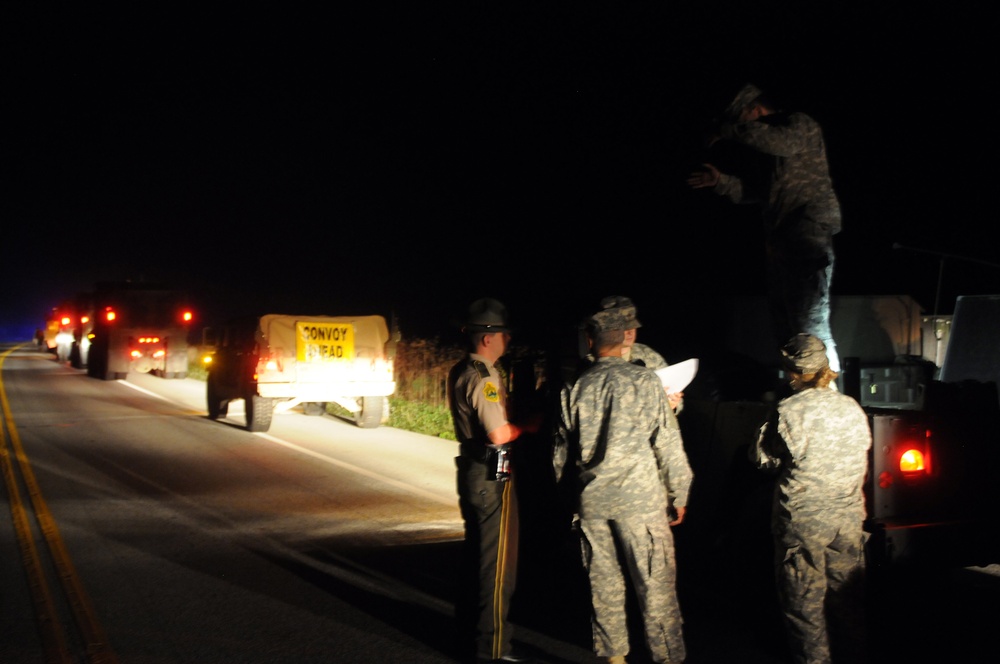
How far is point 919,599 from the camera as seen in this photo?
5949mm

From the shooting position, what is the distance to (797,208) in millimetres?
5934

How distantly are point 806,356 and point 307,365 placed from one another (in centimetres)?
1209

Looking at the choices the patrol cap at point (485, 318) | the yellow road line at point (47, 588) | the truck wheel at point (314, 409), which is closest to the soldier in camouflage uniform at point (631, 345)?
the patrol cap at point (485, 318)

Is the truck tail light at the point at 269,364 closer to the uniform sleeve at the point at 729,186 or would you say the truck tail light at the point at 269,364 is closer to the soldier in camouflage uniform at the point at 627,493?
the uniform sleeve at the point at 729,186

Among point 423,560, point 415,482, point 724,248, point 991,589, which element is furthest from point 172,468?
point 724,248

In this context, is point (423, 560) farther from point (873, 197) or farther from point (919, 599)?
point (873, 197)

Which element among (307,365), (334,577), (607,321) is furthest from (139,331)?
(607,321)

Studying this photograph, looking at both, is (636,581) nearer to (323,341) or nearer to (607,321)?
(607,321)

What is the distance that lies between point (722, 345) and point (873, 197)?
59.9 ft

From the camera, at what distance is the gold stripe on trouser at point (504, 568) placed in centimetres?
499

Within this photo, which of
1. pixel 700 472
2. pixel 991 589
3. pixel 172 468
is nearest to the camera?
pixel 700 472

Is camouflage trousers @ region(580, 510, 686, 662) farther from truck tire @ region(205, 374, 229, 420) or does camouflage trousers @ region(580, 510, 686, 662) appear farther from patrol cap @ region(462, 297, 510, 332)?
truck tire @ region(205, 374, 229, 420)

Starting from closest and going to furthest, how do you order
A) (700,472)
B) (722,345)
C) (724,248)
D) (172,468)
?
(700,472) < (722,345) < (172,468) < (724,248)

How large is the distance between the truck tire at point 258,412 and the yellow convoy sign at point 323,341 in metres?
0.88
